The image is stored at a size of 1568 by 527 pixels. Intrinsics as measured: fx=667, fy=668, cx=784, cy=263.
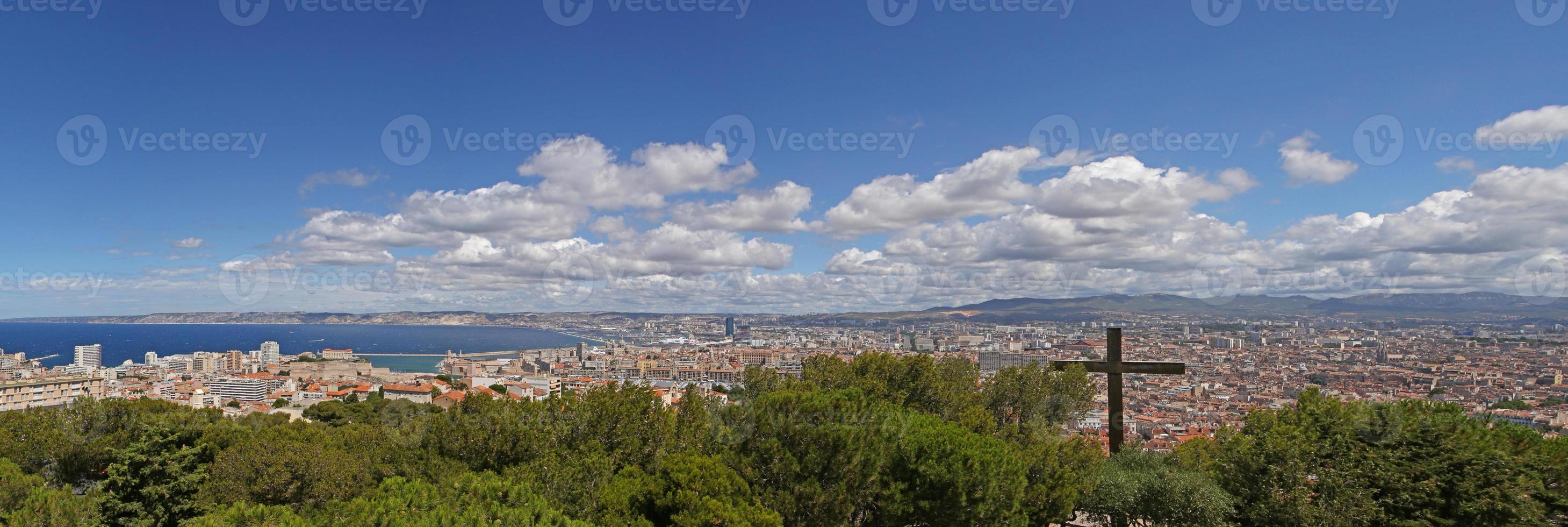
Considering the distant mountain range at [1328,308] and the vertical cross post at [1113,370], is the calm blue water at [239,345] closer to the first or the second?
the distant mountain range at [1328,308]

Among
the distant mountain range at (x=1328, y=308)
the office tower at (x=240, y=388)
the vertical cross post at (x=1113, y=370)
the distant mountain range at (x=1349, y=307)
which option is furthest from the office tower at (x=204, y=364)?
the vertical cross post at (x=1113, y=370)

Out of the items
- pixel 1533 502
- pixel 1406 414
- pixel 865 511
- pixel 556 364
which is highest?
pixel 1406 414

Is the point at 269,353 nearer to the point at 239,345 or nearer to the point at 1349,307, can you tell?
Result: the point at 239,345

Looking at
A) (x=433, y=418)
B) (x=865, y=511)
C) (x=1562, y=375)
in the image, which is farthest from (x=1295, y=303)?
(x=433, y=418)

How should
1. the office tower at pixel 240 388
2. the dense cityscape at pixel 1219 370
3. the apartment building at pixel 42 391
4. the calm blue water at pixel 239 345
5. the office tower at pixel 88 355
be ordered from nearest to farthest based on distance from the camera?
the dense cityscape at pixel 1219 370, the apartment building at pixel 42 391, the office tower at pixel 240 388, the office tower at pixel 88 355, the calm blue water at pixel 239 345

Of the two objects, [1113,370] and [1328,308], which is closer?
[1113,370]

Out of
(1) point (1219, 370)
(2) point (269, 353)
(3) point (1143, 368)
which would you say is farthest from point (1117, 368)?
(2) point (269, 353)

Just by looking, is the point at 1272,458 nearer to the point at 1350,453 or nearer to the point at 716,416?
the point at 1350,453

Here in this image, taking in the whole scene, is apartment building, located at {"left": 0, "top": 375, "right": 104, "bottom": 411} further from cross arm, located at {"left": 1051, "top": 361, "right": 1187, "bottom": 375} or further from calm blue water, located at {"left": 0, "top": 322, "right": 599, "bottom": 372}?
calm blue water, located at {"left": 0, "top": 322, "right": 599, "bottom": 372}
